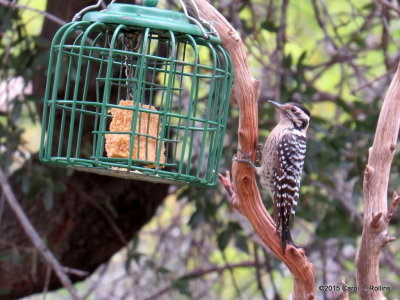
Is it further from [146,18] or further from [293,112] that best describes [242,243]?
[146,18]

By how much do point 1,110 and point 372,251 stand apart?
143 inches

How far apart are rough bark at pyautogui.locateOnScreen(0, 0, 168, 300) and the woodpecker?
1.36m

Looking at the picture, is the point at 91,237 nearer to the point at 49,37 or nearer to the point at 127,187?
the point at 127,187

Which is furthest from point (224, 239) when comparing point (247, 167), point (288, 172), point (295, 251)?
point (247, 167)

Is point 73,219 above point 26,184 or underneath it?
underneath

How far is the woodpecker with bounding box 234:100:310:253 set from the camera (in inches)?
199

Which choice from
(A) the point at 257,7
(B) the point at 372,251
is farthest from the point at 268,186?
(A) the point at 257,7

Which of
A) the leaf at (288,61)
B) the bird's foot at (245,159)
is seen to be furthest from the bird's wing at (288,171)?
the bird's foot at (245,159)

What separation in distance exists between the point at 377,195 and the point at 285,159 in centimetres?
166

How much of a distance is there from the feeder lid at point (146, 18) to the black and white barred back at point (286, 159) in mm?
1803

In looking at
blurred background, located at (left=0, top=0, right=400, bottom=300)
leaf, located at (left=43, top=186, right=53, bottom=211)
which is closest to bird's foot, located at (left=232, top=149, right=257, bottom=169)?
blurred background, located at (left=0, top=0, right=400, bottom=300)

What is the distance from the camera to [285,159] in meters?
5.15

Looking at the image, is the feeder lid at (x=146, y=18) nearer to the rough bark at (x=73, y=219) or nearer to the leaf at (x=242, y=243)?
the rough bark at (x=73, y=219)

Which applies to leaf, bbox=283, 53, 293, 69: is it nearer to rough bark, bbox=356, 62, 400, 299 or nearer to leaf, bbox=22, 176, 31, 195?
leaf, bbox=22, 176, 31, 195
